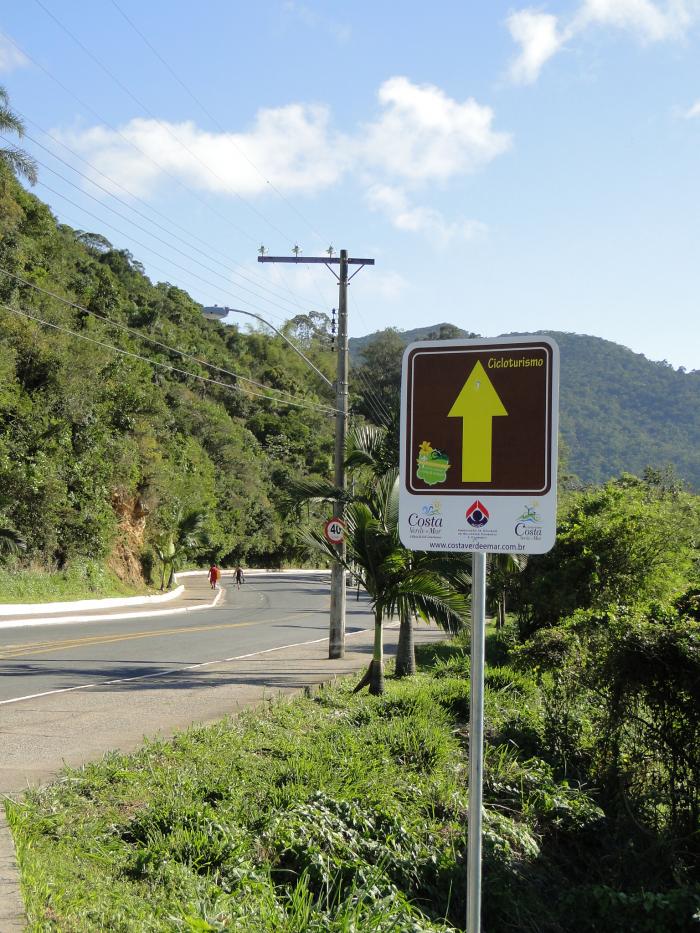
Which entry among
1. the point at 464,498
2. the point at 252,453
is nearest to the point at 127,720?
the point at 464,498

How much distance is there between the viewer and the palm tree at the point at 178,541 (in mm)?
42156

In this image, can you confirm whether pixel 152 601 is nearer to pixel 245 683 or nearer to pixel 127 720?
pixel 245 683

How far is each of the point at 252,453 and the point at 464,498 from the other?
65.0m

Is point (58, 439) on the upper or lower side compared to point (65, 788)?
upper

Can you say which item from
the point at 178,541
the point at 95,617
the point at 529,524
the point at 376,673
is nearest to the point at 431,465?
the point at 529,524

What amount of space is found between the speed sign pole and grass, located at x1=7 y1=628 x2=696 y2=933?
76.6 inches

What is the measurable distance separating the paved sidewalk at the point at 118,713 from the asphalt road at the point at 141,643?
50cm

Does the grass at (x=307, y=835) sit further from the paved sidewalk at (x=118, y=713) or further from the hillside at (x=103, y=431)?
the hillside at (x=103, y=431)

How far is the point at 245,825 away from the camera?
222 inches

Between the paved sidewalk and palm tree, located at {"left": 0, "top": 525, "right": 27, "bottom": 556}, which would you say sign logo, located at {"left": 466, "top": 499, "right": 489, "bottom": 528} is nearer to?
the paved sidewalk

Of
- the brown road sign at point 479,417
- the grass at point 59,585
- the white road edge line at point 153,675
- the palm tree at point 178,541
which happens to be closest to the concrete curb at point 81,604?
the grass at point 59,585

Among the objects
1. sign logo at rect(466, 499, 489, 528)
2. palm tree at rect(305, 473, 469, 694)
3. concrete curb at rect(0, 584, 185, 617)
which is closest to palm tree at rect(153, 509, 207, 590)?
concrete curb at rect(0, 584, 185, 617)

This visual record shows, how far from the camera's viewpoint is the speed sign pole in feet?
10.2

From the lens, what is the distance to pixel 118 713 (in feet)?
33.6
